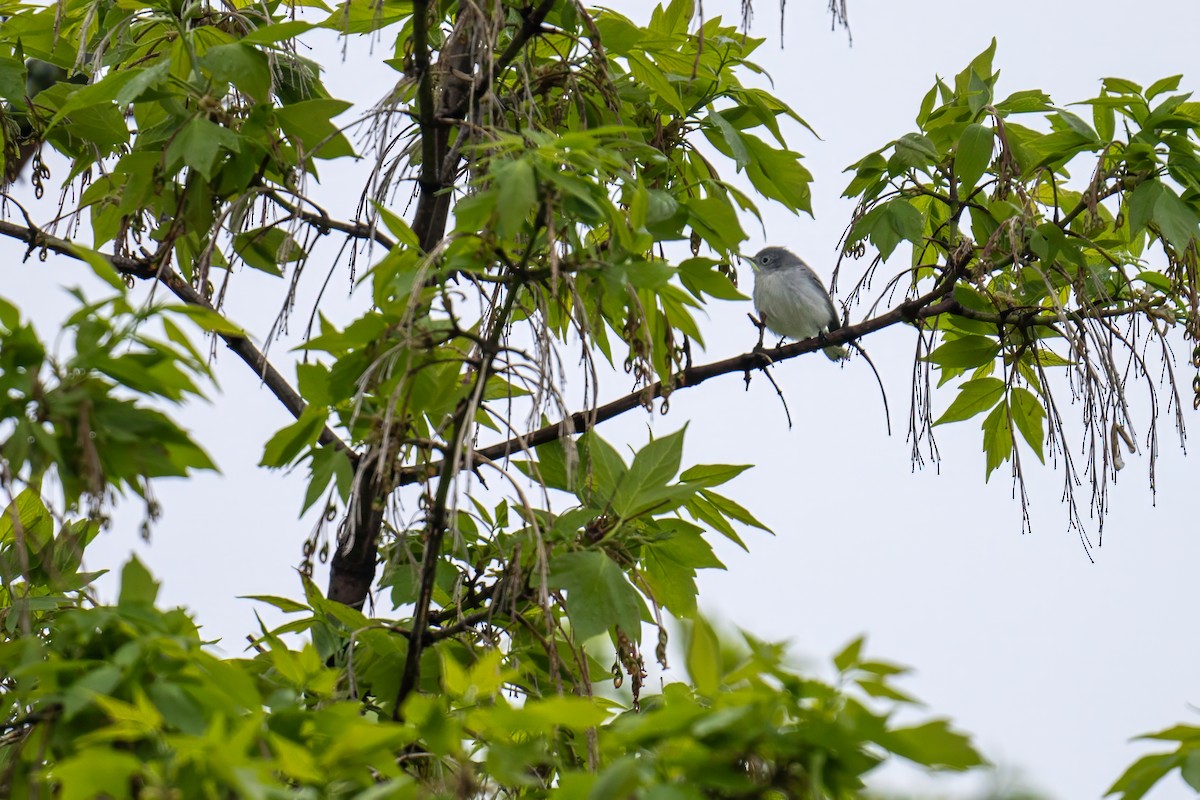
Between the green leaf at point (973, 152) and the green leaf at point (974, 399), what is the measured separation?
2.46 feet

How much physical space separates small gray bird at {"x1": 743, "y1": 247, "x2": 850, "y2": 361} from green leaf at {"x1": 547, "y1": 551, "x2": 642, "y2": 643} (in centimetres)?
412

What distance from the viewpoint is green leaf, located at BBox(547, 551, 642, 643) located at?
2617 millimetres

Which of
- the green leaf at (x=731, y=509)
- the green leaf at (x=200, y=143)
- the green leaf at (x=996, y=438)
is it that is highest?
the green leaf at (x=200, y=143)

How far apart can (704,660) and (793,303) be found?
16.7ft

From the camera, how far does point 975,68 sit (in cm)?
360

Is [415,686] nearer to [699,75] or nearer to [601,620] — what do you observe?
[601,620]

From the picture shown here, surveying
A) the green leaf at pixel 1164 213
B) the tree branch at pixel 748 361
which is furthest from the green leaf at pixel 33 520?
the green leaf at pixel 1164 213

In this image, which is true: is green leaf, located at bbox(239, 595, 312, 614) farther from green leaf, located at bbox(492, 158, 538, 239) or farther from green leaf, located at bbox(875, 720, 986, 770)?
green leaf, located at bbox(875, 720, 986, 770)

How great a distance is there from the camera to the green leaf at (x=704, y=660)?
1.79 metres

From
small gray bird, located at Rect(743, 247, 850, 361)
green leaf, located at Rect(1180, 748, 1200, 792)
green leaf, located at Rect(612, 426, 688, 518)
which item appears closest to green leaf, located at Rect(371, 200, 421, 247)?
green leaf, located at Rect(612, 426, 688, 518)

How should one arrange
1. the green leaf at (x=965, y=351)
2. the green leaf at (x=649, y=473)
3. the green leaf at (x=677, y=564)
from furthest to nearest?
the green leaf at (x=965, y=351) < the green leaf at (x=677, y=564) < the green leaf at (x=649, y=473)

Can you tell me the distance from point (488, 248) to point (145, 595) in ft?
2.77

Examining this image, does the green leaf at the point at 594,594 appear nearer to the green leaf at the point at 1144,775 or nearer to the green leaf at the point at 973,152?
the green leaf at the point at 1144,775

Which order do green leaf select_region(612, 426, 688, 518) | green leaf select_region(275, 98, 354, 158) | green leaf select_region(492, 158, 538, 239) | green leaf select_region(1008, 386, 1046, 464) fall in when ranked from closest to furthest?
green leaf select_region(492, 158, 538, 239)
green leaf select_region(612, 426, 688, 518)
green leaf select_region(275, 98, 354, 158)
green leaf select_region(1008, 386, 1046, 464)
